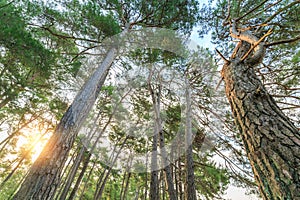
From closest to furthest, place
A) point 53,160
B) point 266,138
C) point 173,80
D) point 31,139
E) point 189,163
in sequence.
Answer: point 266,138, point 53,160, point 189,163, point 173,80, point 31,139

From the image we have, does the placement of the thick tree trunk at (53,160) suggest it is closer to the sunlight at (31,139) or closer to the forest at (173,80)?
the forest at (173,80)

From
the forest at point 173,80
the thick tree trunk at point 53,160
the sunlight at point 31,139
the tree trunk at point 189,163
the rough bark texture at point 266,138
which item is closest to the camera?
the rough bark texture at point 266,138

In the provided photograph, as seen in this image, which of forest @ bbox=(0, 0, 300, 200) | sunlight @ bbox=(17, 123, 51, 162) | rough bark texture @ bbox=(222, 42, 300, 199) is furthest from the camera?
sunlight @ bbox=(17, 123, 51, 162)

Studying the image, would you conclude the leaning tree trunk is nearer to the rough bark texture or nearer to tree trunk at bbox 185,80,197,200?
the rough bark texture

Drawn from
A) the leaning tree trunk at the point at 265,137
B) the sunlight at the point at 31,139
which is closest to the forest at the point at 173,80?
the leaning tree trunk at the point at 265,137

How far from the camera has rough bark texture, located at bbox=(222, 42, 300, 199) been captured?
0.81 metres

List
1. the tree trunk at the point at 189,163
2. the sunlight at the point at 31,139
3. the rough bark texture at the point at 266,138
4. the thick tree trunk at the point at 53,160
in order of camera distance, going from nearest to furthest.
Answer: the rough bark texture at the point at 266,138 → the thick tree trunk at the point at 53,160 → the tree trunk at the point at 189,163 → the sunlight at the point at 31,139

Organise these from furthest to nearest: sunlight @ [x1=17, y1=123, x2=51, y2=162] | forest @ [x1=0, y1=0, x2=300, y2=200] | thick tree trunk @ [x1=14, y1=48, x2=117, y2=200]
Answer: sunlight @ [x1=17, y1=123, x2=51, y2=162]
thick tree trunk @ [x1=14, y1=48, x2=117, y2=200]
forest @ [x1=0, y1=0, x2=300, y2=200]

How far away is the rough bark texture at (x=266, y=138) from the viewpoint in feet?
2.66

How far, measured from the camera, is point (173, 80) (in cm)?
675

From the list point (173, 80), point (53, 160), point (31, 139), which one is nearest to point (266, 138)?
point (53, 160)

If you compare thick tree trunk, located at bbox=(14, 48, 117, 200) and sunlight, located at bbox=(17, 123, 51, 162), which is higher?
sunlight, located at bbox=(17, 123, 51, 162)

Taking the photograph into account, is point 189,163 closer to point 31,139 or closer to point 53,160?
point 53,160

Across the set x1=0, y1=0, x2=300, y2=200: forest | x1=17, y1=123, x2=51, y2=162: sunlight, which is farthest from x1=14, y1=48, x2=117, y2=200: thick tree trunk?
x1=17, y1=123, x2=51, y2=162: sunlight
